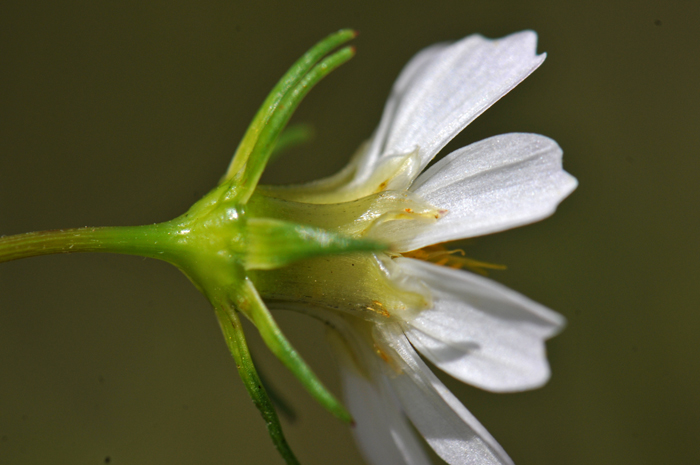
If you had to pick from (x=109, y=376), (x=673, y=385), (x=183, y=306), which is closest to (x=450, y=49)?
(x=183, y=306)

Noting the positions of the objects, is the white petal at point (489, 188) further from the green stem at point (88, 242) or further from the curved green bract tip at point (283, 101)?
the green stem at point (88, 242)

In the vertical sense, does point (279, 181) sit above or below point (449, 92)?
above

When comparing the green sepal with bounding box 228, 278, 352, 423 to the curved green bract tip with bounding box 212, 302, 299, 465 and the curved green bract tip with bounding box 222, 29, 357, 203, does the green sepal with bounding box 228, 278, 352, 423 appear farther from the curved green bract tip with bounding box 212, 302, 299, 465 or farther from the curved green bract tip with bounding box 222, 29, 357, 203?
the curved green bract tip with bounding box 222, 29, 357, 203

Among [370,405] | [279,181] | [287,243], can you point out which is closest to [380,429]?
[370,405]

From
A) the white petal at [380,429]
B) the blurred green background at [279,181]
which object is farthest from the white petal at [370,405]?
the blurred green background at [279,181]

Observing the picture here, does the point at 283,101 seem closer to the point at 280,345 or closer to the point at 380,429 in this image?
the point at 280,345

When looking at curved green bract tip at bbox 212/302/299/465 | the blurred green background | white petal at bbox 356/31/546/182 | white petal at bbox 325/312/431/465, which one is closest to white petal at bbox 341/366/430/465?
white petal at bbox 325/312/431/465

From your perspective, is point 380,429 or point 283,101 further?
point 380,429
